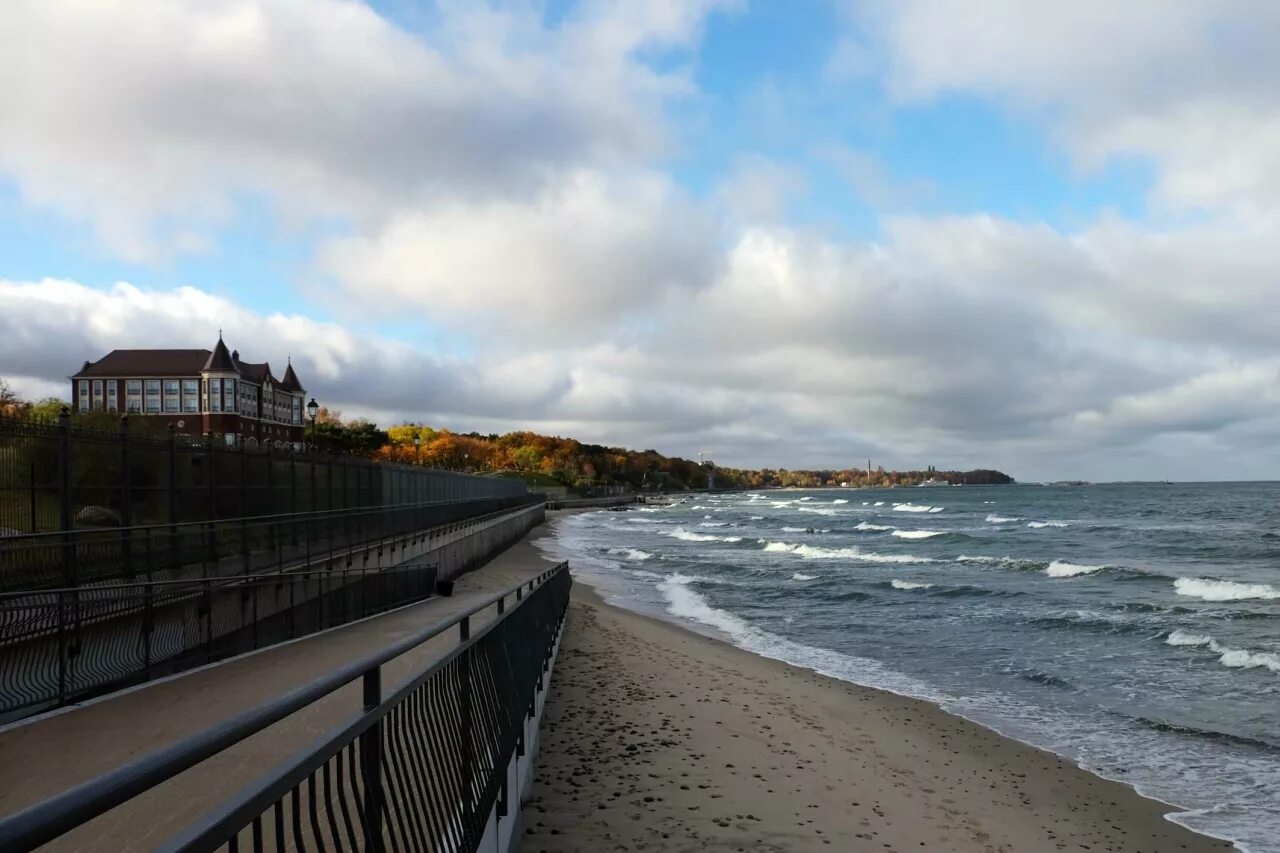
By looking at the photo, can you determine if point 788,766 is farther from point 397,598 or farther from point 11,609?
point 397,598

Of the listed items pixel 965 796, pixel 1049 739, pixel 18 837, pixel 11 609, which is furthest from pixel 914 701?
pixel 18 837

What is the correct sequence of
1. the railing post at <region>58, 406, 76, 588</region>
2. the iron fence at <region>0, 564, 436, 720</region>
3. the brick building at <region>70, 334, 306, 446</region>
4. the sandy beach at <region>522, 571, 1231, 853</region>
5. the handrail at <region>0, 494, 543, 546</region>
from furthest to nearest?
the brick building at <region>70, 334, 306, 446</region>, the railing post at <region>58, 406, 76, 588</region>, the handrail at <region>0, 494, 543, 546</region>, the iron fence at <region>0, 564, 436, 720</region>, the sandy beach at <region>522, 571, 1231, 853</region>

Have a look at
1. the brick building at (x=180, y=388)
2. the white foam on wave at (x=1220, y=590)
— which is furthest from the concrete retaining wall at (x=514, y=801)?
the brick building at (x=180, y=388)

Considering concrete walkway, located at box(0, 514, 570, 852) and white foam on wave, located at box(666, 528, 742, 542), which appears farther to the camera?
white foam on wave, located at box(666, 528, 742, 542)

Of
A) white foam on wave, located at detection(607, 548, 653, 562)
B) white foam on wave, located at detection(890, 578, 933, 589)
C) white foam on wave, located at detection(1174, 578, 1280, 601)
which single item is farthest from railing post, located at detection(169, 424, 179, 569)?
white foam on wave, located at detection(607, 548, 653, 562)

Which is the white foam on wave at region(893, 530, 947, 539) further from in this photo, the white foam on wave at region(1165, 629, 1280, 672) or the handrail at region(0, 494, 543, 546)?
the handrail at region(0, 494, 543, 546)

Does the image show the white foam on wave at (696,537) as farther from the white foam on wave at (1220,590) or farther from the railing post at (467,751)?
the railing post at (467,751)

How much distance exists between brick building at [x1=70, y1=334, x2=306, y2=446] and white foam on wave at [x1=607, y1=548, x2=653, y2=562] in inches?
2114

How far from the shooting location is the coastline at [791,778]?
300 inches

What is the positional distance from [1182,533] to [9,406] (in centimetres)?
6317

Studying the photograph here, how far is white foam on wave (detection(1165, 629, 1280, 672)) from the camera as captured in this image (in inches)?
688

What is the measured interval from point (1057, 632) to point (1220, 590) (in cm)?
1169

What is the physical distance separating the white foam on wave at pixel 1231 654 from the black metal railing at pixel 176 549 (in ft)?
60.7

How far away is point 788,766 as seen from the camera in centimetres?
988
